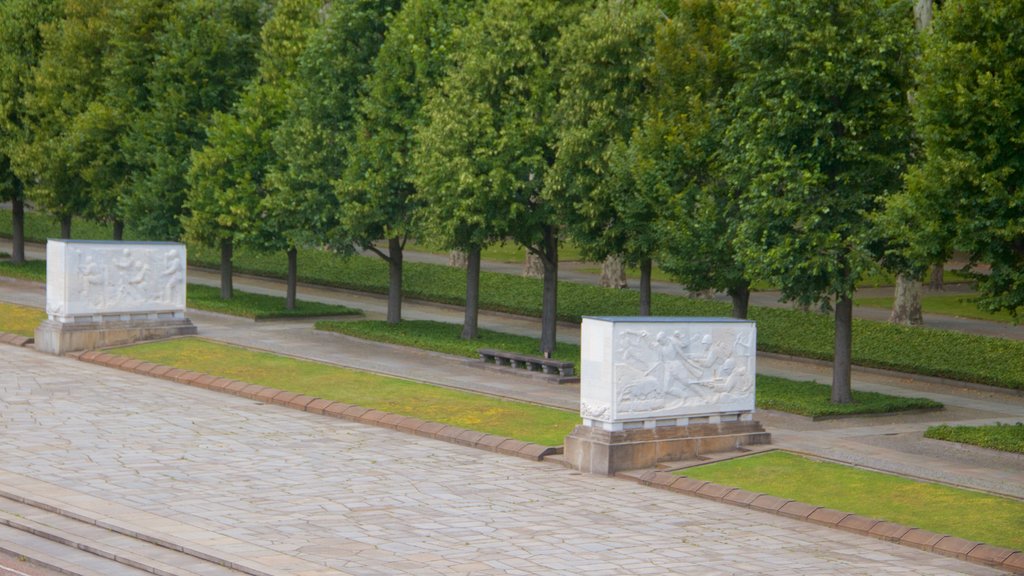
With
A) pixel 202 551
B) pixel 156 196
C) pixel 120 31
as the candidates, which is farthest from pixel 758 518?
pixel 120 31

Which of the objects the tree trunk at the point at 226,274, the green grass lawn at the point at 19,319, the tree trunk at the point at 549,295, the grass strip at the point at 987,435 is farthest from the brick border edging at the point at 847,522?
the tree trunk at the point at 226,274

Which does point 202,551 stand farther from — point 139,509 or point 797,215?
point 797,215

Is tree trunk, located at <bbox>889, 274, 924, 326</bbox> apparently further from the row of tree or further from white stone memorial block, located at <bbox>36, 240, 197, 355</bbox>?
white stone memorial block, located at <bbox>36, 240, 197, 355</bbox>

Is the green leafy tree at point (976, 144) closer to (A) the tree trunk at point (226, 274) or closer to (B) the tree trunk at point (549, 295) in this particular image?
(B) the tree trunk at point (549, 295)

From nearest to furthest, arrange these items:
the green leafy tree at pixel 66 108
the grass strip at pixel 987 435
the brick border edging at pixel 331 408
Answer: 1. the brick border edging at pixel 331 408
2. the grass strip at pixel 987 435
3. the green leafy tree at pixel 66 108

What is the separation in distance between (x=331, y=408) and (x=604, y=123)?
7.96 metres

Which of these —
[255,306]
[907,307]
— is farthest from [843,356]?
[255,306]

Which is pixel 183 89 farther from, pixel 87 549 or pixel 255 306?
pixel 87 549

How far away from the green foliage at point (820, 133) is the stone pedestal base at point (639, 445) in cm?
472

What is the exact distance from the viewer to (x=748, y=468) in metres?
19.2

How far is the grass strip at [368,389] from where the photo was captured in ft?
72.7

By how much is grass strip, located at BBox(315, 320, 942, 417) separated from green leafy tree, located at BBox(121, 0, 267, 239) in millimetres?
6535

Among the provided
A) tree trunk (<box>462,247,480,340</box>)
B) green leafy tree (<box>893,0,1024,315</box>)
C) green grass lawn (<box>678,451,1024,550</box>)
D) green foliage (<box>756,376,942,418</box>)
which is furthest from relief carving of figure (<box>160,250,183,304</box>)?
green leafy tree (<box>893,0,1024,315</box>)

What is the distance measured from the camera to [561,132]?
28.1 metres
